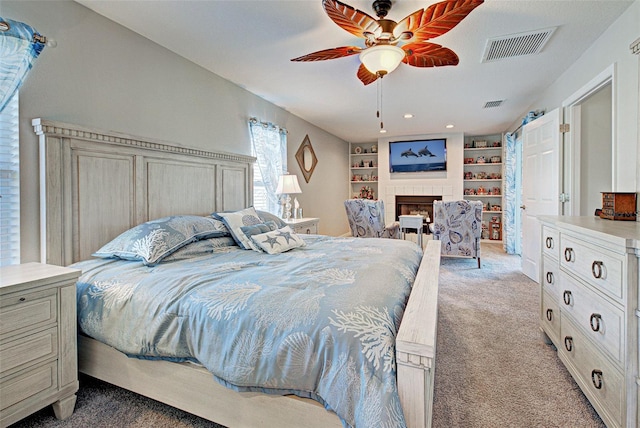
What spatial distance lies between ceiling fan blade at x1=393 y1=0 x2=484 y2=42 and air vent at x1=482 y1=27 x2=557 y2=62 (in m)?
0.96

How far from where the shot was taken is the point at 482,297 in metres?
3.38

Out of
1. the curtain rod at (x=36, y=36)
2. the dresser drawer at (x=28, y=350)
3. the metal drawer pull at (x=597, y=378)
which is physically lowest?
the metal drawer pull at (x=597, y=378)

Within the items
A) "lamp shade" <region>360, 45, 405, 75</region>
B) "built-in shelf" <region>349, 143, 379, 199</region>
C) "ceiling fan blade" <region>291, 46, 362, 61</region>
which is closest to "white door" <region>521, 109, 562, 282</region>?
"lamp shade" <region>360, 45, 405, 75</region>

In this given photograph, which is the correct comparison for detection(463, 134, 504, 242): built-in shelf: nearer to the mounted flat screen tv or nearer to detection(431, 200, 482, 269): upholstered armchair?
the mounted flat screen tv

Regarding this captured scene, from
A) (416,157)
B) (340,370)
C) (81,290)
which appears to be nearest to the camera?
(340,370)

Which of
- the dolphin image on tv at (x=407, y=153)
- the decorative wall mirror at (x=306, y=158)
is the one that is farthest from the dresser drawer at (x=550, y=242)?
the dolphin image on tv at (x=407, y=153)

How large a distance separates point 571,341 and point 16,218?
132 inches

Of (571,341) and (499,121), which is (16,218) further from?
(499,121)

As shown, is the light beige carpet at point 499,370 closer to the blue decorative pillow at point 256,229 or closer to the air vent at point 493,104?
the blue decorative pillow at point 256,229

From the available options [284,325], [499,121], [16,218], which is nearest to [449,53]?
[284,325]

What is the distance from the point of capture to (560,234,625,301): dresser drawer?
4.38 ft

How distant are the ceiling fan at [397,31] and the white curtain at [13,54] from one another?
165 centimetres

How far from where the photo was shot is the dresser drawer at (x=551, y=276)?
2068 mm

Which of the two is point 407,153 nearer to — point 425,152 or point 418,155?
point 418,155
